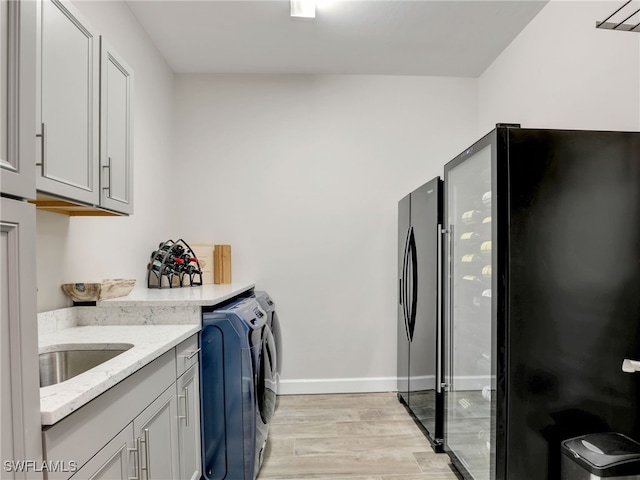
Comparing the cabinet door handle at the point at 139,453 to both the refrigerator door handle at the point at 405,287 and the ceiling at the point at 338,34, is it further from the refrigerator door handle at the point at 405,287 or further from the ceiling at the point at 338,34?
the ceiling at the point at 338,34

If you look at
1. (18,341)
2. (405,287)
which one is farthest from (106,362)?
(405,287)

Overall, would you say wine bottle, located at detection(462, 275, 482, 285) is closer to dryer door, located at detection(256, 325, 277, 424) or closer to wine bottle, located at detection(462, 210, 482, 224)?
wine bottle, located at detection(462, 210, 482, 224)

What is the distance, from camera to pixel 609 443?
1.41m

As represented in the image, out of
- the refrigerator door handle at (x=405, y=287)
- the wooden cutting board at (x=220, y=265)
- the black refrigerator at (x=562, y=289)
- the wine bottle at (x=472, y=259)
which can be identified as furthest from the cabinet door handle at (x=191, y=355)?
the refrigerator door handle at (x=405, y=287)

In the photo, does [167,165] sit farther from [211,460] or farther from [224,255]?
[211,460]

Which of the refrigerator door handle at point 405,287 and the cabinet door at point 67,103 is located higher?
the cabinet door at point 67,103

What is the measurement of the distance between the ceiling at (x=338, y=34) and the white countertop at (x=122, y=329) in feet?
6.11

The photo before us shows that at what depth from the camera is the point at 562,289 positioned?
155 cm

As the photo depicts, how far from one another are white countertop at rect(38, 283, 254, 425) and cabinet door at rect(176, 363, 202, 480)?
9.1 inches

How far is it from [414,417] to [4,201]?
9.36 ft

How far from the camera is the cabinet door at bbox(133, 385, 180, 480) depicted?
1292mm

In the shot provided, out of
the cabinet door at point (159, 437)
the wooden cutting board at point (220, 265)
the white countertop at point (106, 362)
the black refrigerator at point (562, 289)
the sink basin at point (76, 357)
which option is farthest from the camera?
the wooden cutting board at point (220, 265)

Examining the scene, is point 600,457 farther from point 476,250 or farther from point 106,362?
point 106,362

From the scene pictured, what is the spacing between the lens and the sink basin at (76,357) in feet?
4.71
